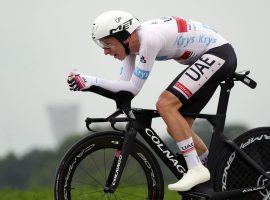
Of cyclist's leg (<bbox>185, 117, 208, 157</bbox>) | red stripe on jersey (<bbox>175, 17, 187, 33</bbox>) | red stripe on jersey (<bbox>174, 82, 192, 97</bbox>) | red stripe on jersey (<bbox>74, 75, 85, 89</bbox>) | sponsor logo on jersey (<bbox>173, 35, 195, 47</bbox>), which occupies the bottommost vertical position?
cyclist's leg (<bbox>185, 117, 208, 157</bbox>)

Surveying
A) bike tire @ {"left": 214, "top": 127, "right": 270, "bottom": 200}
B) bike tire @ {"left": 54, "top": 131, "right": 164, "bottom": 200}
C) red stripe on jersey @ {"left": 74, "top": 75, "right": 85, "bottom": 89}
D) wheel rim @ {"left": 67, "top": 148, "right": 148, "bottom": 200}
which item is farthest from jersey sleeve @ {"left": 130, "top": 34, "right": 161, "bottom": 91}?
bike tire @ {"left": 214, "top": 127, "right": 270, "bottom": 200}

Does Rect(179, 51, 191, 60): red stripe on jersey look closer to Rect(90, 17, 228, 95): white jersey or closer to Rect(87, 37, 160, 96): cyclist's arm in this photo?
Rect(90, 17, 228, 95): white jersey

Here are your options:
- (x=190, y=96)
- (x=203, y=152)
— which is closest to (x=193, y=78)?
(x=190, y=96)

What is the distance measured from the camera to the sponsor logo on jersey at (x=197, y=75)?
951 centimetres

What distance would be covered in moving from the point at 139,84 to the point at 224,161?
4.55 ft

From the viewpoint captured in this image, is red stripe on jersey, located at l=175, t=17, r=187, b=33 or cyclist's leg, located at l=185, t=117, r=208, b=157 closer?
red stripe on jersey, located at l=175, t=17, r=187, b=33

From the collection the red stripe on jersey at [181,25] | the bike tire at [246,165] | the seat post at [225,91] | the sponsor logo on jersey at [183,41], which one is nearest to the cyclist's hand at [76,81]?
the sponsor logo on jersey at [183,41]

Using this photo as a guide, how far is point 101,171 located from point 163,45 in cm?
154

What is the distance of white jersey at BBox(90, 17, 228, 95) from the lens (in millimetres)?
9336

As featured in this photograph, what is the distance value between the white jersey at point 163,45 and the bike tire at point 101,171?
24.3 inches

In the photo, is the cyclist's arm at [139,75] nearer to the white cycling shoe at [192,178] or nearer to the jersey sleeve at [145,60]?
the jersey sleeve at [145,60]

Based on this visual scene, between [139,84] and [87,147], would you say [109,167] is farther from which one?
[139,84]

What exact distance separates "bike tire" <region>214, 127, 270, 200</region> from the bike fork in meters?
1.09

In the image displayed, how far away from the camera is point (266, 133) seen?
10094mm
